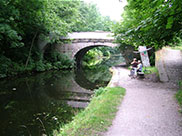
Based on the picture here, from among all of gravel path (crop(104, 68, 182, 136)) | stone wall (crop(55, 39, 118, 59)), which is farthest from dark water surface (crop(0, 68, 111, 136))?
stone wall (crop(55, 39, 118, 59))

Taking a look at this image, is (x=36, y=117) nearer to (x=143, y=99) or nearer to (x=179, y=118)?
(x=143, y=99)

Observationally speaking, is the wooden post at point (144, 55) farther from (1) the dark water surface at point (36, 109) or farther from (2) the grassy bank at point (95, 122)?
(2) the grassy bank at point (95, 122)

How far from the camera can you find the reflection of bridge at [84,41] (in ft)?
57.0

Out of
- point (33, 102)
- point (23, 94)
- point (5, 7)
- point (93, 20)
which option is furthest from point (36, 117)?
point (93, 20)

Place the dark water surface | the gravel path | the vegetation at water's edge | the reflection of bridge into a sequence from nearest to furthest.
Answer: the gravel path, the dark water surface, the vegetation at water's edge, the reflection of bridge

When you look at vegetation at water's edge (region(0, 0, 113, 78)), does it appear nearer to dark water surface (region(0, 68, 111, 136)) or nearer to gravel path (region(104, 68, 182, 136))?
dark water surface (region(0, 68, 111, 136))

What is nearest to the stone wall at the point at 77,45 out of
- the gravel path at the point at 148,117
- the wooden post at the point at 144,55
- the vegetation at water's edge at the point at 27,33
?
the vegetation at water's edge at the point at 27,33

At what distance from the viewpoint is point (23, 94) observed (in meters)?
7.94

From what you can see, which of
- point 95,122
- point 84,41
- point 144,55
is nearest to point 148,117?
point 95,122

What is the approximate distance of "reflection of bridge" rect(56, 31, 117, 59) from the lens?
57.0 feet

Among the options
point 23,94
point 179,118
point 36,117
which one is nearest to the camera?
point 179,118

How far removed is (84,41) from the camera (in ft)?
58.7

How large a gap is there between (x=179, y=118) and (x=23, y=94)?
6622mm

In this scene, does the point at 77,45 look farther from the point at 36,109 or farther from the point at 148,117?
the point at 148,117
